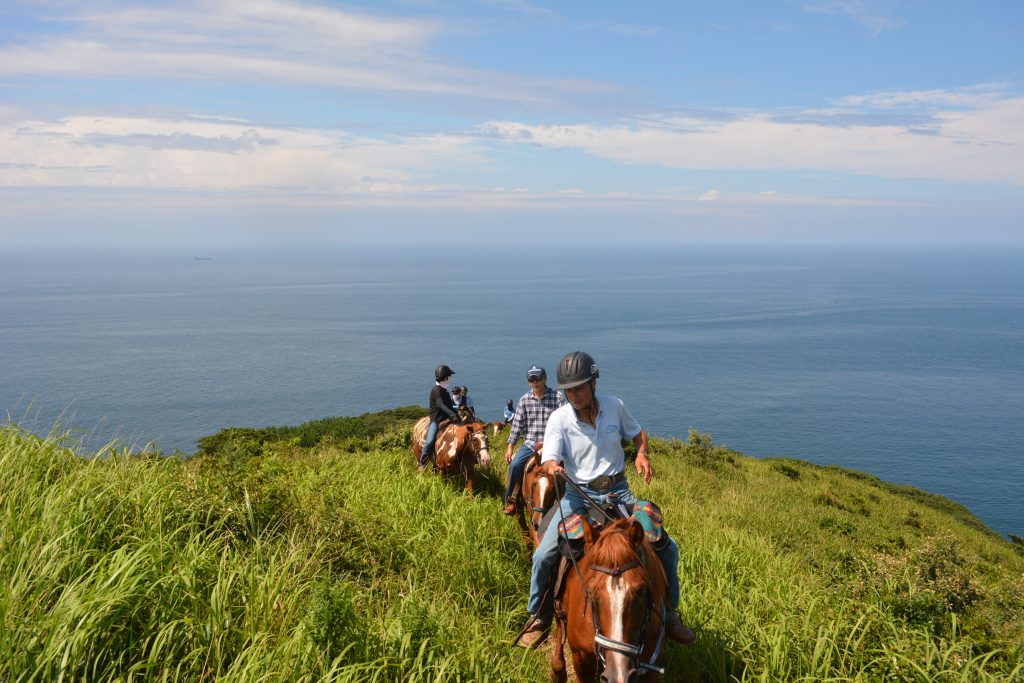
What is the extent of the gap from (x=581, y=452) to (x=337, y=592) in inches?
99.1

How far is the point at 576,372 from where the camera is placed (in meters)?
5.57

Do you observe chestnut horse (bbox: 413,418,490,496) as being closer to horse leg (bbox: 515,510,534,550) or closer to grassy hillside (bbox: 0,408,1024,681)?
grassy hillside (bbox: 0,408,1024,681)

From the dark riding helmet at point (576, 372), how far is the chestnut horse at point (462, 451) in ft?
18.9

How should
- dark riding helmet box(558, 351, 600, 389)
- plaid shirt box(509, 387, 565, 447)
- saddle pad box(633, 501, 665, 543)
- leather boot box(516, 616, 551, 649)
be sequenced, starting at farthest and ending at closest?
plaid shirt box(509, 387, 565, 447)
leather boot box(516, 616, 551, 649)
dark riding helmet box(558, 351, 600, 389)
saddle pad box(633, 501, 665, 543)

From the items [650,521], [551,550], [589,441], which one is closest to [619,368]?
[589,441]

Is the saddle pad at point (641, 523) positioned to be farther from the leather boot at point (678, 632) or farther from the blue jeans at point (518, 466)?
the blue jeans at point (518, 466)

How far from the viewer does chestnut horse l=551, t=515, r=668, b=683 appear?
14.0 ft

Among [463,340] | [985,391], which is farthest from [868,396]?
[463,340]

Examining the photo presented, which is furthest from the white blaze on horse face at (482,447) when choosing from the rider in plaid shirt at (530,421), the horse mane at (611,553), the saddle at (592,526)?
the horse mane at (611,553)

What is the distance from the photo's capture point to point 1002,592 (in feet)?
33.4

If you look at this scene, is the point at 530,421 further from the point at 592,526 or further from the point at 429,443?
the point at 592,526

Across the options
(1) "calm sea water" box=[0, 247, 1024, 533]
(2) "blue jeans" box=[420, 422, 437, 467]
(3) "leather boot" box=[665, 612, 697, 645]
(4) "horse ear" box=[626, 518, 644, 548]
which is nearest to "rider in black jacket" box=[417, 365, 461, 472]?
(2) "blue jeans" box=[420, 422, 437, 467]

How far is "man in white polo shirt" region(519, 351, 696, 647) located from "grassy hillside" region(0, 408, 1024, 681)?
0.68 metres

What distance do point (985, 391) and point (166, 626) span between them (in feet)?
318
